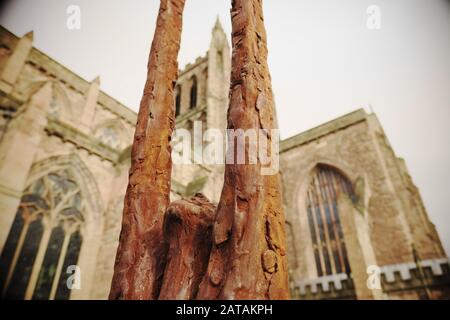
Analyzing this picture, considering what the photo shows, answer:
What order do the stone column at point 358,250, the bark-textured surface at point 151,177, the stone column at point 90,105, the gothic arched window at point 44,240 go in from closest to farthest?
the bark-textured surface at point 151,177
the gothic arched window at point 44,240
the stone column at point 358,250
the stone column at point 90,105

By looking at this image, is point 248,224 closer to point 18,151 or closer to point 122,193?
point 18,151

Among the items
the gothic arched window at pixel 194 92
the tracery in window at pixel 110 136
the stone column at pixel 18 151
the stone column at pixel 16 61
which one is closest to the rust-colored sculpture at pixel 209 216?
the stone column at pixel 18 151

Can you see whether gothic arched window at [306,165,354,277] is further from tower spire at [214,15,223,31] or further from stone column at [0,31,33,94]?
tower spire at [214,15,223,31]

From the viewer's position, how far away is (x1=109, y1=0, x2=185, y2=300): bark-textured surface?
3.55 ft

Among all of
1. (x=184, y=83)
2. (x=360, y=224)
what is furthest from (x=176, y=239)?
(x=184, y=83)

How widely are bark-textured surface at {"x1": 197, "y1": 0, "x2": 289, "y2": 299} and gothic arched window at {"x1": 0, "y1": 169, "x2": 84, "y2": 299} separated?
6803 millimetres

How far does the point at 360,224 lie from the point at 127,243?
840cm

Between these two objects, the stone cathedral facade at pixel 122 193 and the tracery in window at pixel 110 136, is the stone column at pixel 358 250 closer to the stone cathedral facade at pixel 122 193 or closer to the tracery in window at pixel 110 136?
the stone cathedral facade at pixel 122 193

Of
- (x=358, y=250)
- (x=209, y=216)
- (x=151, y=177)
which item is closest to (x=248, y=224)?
(x=209, y=216)

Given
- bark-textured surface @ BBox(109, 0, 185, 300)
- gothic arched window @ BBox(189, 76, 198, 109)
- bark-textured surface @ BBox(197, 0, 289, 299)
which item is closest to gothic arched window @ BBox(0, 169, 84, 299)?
bark-textured surface @ BBox(109, 0, 185, 300)

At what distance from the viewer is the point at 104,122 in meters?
14.8

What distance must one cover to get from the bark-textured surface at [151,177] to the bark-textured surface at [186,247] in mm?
115

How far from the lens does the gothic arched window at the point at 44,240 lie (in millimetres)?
5891

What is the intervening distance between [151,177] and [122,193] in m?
6.37
